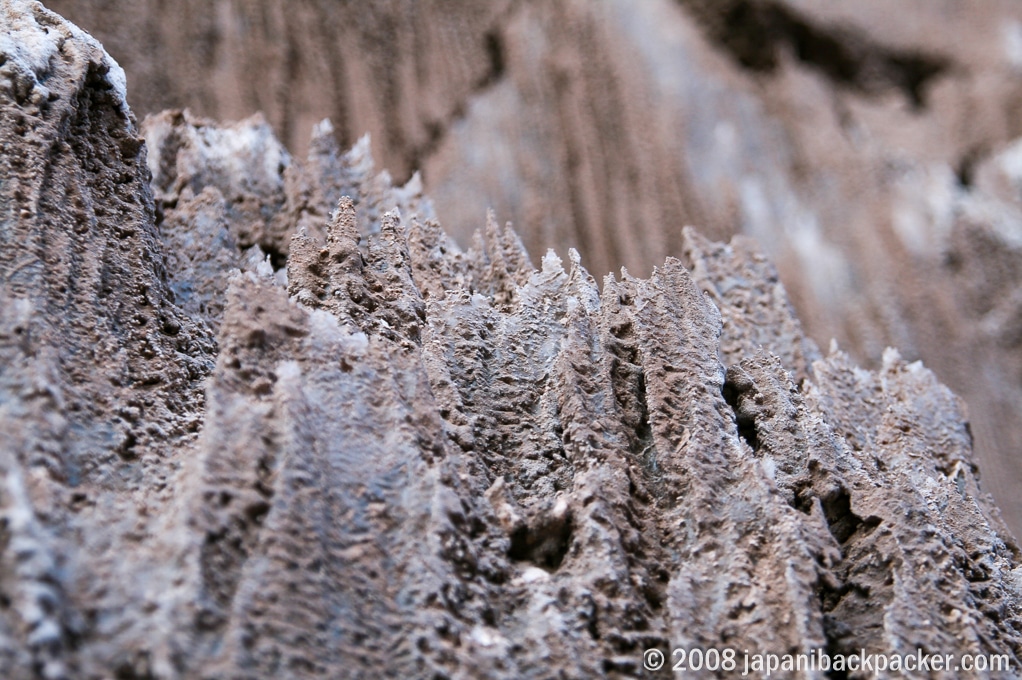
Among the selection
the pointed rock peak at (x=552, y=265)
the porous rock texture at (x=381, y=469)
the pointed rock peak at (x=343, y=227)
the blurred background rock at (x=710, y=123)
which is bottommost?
the porous rock texture at (x=381, y=469)

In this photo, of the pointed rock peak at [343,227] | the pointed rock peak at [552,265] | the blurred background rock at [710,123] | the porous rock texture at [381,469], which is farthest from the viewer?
the blurred background rock at [710,123]

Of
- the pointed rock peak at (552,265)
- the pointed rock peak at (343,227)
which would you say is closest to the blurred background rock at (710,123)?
the pointed rock peak at (552,265)

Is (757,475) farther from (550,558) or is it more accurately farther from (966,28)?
(966,28)

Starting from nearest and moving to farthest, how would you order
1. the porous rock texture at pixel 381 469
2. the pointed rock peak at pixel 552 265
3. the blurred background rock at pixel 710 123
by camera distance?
1. the porous rock texture at pixel 381 469
2. the pointed rock peak at pixel 552 265
3. the blurred background rock at pixel 710 123

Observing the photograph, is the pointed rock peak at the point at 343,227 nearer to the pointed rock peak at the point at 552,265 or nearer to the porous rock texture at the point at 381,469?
the porous rock texture at the point at 381,469

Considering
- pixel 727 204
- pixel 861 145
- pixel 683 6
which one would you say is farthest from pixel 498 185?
pixel 861 145

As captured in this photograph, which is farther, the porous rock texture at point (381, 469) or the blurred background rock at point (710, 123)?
the blurred background rock at point (710, 123)

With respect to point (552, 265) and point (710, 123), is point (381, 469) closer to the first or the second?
point (552, 265)

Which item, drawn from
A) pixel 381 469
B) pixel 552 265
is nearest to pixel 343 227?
pixel 552 265
